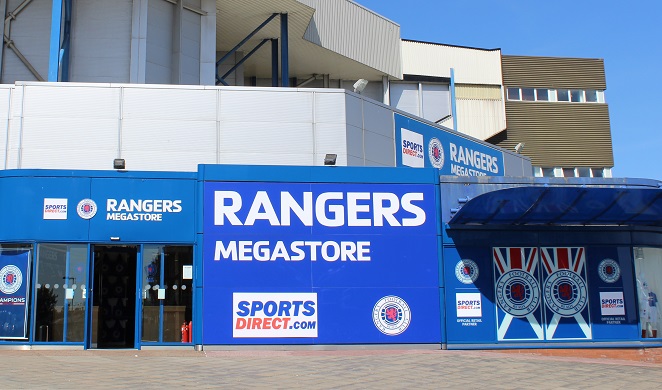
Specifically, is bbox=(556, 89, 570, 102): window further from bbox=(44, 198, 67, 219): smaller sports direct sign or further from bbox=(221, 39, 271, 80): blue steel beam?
bbox=(44, 198, 67, 219): smaller sports direct sign

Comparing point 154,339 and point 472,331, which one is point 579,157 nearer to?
point 472,331

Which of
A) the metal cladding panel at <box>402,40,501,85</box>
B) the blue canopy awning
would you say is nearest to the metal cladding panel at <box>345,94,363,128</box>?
the blue canopy awning

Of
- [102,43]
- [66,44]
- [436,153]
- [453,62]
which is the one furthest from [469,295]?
[453,62]

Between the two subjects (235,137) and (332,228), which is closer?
(332,228)

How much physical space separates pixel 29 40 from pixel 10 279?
11.6m

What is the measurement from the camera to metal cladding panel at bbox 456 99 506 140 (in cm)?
4228

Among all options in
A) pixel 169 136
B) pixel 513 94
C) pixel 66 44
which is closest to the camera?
pixel 169 136

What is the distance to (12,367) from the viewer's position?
13.0 metres

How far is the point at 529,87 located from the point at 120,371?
36.5 m

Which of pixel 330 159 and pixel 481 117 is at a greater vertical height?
pixel 481 117

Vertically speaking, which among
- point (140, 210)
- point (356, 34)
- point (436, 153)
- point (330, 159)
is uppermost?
point (356, 34)

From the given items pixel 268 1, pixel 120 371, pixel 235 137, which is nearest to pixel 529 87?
pixel 268 1

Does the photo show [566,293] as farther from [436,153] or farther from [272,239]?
[436,153]

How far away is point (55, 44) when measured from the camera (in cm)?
2247
